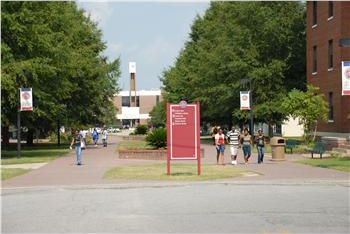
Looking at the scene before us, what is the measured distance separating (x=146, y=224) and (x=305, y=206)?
12.9 feet

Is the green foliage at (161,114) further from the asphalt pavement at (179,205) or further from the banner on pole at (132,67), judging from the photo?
the asphalt pavement at (179,205)

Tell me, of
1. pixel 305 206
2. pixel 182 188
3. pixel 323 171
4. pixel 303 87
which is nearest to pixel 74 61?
pixel 303 87

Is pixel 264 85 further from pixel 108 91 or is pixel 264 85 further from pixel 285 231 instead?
pixel 285 231

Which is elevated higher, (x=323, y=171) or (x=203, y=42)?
(x=203, y=42)

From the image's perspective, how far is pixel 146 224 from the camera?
1110 centimetres

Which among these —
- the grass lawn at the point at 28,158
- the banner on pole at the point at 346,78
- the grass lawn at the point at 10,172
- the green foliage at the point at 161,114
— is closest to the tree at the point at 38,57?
the grass lawn at the point at 28,158

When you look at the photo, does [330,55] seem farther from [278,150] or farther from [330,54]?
[278,150]

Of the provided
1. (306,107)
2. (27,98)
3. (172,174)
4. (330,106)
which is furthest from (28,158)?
(330,106)

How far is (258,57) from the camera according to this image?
55250 mm

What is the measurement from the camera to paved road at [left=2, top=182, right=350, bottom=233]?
10758 millimetres

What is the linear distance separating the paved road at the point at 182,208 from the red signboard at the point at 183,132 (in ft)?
9.96

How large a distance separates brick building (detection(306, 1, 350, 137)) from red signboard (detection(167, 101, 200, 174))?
19.2 m

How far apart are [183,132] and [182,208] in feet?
28.1

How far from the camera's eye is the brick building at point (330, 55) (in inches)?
1566
